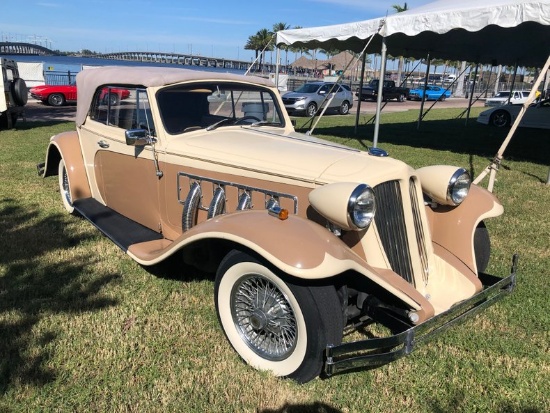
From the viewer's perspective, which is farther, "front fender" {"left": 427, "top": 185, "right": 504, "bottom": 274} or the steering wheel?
the steering wheel

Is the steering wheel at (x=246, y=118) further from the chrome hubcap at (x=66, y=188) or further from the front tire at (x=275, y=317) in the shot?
the chrome hubcap at (x=66, y=188)

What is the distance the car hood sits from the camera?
287 centimetres

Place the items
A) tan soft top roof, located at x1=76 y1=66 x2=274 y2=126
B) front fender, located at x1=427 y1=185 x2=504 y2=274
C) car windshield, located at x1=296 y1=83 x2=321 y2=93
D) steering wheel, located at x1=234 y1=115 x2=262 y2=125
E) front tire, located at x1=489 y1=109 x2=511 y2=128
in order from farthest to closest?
car windshield, located at x1=296 y1=83 x2=321 y2=93 → front tire, located at x1=489 y1=109 x2=511 y2=128 → steering wheel, located at x1=234 y1=115 x2=262 y2=125 → tan soft top roof, located at x1=76 y1=66 x2=274 y2=126 → front fender, located at x1=427 y1=185 x2=504 y2=274

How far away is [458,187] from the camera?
130 inches

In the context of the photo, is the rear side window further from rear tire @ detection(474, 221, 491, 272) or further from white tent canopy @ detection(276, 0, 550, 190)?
white tent canopy @ detection(276, 0, 550, 190)

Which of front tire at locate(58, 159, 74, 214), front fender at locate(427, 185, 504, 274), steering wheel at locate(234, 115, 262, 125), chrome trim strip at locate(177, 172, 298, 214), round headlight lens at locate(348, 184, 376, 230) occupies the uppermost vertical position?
steering wheel at locate(234, 115, 262, 125)

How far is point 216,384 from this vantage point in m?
2.61

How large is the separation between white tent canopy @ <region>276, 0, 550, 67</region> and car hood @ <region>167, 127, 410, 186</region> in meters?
5.41

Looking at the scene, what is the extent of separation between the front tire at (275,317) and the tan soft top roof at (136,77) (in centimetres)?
183

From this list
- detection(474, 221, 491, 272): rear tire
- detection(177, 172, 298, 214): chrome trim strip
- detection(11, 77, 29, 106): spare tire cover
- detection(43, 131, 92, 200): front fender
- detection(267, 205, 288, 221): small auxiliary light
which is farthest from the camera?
detection(11, 77, 29, 106): spare tire cover

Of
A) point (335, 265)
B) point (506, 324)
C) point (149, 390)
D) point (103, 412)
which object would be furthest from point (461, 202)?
point (103, 412)

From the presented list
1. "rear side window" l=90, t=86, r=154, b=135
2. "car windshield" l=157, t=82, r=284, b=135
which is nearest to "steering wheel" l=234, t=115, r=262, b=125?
"car windshield" l=157, t=82, r=284, b=135

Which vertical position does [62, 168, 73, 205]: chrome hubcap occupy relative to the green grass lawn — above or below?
above

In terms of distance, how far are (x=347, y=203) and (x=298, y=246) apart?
0.37 meters
